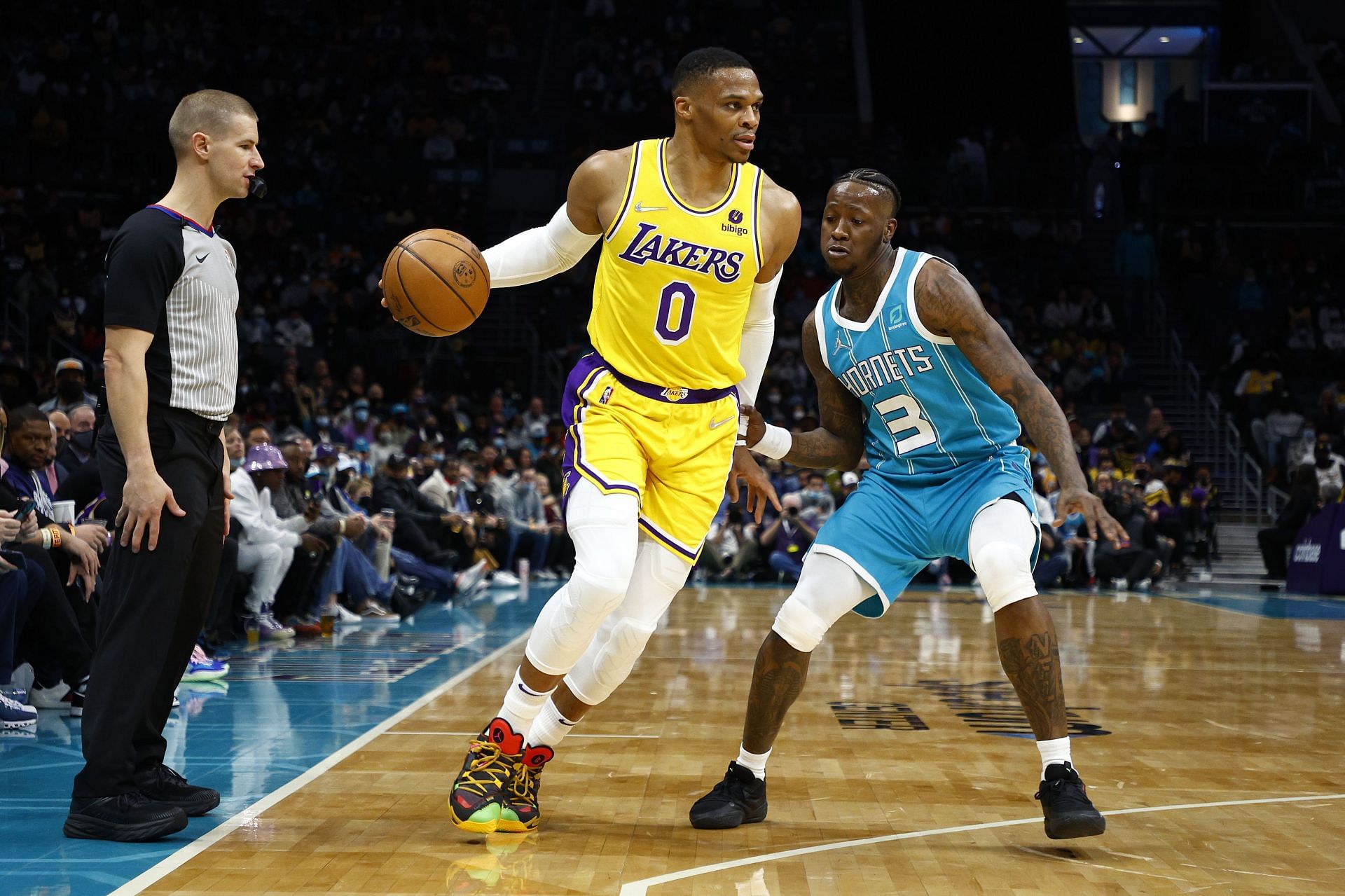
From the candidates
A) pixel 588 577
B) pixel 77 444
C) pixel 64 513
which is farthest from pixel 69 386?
pixel 588 577

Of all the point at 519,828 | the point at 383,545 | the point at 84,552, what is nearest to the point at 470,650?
the point at 383,545

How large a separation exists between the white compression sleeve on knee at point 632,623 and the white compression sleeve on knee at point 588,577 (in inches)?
3.6

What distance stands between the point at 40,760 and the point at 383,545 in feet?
20.6

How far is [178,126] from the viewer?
4070mm

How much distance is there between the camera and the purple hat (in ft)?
30.0

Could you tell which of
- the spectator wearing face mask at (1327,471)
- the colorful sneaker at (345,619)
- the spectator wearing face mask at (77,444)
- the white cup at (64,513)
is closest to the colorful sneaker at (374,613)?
the colorful sneaker at (345,619)

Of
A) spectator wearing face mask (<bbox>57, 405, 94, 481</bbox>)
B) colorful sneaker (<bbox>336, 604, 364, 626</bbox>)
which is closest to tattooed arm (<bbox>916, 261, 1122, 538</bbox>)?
spectator wearing face mask (<bbox>57, 405, 94, 481</bbox>)

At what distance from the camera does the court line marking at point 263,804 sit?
349 cm

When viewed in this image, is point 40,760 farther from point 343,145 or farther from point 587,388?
point 343,145

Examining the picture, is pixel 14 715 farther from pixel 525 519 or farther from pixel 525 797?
pixel 525 519

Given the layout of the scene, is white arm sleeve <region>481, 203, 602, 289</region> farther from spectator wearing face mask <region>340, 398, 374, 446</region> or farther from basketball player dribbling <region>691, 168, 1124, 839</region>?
spectator wearing face mask <region>340, 398, 374, 446</region>

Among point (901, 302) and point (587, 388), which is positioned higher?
point (901, 302)

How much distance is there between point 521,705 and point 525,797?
→ 0.28 m

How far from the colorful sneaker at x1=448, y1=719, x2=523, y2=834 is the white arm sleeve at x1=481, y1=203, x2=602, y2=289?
4.72 feet
